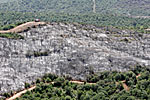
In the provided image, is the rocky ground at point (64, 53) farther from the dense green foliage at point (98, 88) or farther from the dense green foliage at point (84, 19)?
the dense green foliage at point (84, 19)

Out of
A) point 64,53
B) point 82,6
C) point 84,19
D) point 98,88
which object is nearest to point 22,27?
point 64,53

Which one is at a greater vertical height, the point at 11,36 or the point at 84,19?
the point at 11,36

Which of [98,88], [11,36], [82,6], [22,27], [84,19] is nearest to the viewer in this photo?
[98,88]

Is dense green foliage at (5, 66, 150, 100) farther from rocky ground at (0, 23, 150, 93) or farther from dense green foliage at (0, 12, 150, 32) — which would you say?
dense green foliage at (0, 12, 150, 32)

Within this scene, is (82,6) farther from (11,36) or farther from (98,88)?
(98,88)

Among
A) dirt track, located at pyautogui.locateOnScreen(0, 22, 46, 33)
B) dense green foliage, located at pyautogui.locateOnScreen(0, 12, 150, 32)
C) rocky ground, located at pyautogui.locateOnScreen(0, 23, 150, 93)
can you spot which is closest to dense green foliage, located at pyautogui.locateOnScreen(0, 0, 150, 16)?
dense green foliage, located at pyautogui.locateOnScreen(0, 12, 150, 32)

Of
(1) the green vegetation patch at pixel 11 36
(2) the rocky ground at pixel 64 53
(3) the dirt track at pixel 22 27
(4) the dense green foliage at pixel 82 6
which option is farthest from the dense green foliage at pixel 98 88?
(4) the dense green foliage at pixel 82 6
